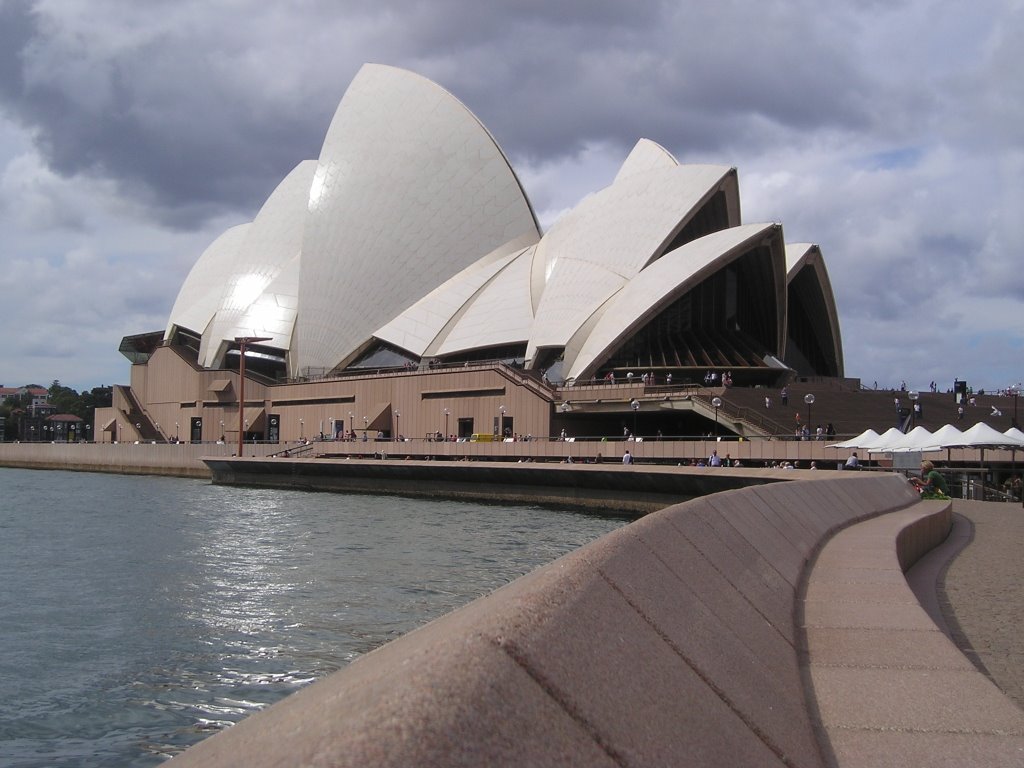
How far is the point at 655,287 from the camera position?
123 ft

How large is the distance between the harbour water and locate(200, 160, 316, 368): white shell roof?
31714mm

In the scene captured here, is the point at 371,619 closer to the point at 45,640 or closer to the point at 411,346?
the point at 45,640

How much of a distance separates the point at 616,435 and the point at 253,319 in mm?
23904

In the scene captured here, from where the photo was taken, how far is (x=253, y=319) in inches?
2080

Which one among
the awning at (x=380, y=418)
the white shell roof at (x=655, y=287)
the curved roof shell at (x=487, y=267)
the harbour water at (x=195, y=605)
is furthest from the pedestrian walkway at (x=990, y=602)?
the awning at (x=380, y=418)

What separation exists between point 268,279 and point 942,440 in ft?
134

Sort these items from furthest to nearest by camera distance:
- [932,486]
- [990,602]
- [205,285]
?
1. [205,285]
2. [932,486]
3. [990,602]

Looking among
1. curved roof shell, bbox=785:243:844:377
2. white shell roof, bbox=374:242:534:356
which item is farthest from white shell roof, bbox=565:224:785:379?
white shell roof, bbox=374:242:534:356

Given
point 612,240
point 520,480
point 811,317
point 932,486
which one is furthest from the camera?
point 811,317

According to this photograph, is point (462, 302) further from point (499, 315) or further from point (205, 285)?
point (205, 285)

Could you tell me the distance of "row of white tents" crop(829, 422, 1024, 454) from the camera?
19.5 meters

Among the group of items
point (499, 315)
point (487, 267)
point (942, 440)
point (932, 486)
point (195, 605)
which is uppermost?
point (487, 267)

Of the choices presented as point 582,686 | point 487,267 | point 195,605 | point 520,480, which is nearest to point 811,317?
point 487,267

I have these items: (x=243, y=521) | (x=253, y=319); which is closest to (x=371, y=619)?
(x=243, y=521)
